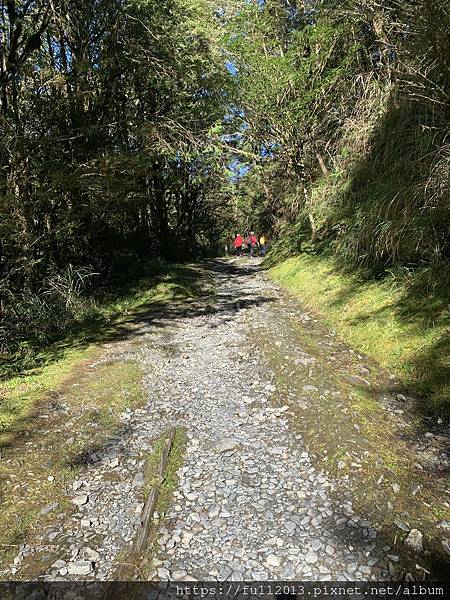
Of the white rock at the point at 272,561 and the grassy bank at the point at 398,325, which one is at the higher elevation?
the grassy bank at the point at 398,325

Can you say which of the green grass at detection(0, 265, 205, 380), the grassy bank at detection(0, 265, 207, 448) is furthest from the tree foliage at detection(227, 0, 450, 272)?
the grassy bank at detection(0, 265, 207, 448)

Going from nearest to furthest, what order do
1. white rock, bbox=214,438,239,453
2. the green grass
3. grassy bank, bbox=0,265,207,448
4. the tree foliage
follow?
white rock, bbox=214,438,239,453 < grassy bank, bbox=0,265,207,448 < the tree foliage < the green grass

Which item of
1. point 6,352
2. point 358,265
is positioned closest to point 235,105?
point 358,265

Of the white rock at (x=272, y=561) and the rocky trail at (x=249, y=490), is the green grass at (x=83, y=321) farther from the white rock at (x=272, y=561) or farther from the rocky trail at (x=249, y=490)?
the white rock at (x=272, y=561)

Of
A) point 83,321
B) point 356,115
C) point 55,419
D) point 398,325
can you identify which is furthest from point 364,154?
point 55,419

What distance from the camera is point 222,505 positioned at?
11.1ft

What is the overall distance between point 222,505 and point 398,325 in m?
4.06

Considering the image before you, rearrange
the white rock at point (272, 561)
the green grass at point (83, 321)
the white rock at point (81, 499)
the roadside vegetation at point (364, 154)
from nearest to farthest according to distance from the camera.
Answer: the white rock at point (272, 561) → the white rock at point (81, 499) → the roadside vegetation at point (364, 154) → the green grass at point (83, 321)

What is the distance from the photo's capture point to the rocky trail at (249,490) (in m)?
2.81

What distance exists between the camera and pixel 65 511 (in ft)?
11.0

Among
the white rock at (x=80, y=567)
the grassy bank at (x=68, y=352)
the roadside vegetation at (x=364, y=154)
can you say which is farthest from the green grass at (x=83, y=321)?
the white rock at (x=80, y=567)

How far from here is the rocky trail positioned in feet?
9.21

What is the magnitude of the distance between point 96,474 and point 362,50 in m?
12.9

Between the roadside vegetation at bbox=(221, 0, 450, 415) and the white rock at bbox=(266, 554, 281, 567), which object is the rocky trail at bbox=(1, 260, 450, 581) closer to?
the white rock at bbox=(266, 554, 281, 567)
